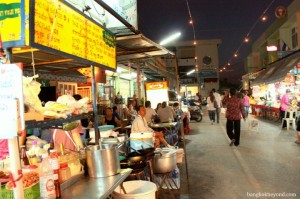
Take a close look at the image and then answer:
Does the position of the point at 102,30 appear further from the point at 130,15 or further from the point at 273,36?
the point at 273,36

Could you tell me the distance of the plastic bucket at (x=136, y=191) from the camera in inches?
144

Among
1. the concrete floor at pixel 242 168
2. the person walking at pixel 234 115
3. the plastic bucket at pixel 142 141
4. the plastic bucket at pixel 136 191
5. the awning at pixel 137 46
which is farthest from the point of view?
the person walking at pixel 234 115

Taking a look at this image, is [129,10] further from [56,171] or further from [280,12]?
[280,12]

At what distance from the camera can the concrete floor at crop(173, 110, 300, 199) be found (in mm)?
5871

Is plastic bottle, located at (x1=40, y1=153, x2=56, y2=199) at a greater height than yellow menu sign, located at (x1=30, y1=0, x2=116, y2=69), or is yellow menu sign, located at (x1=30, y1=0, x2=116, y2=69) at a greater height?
yellow menu sign, located at (x1=30, y1=0, x2=116, y2=69)

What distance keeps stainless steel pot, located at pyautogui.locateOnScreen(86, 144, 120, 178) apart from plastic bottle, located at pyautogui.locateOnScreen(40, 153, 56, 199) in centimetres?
69

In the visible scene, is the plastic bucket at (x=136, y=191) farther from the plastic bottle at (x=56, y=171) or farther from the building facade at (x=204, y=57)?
the building facade at (x=204, y=57)

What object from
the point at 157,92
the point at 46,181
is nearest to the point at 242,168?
the point at 46,181

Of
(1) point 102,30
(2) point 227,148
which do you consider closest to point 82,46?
(1) point 102,30

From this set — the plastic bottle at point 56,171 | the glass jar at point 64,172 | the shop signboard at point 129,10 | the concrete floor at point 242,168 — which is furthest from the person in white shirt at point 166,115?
the plastic bottle at point 56,171

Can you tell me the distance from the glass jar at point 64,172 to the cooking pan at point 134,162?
3.78 ft

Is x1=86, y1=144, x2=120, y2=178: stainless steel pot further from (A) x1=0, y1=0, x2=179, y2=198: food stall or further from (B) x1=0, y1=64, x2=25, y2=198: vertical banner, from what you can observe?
(B) x1=0, y1=64, x2=25, y2=198: vertical banner

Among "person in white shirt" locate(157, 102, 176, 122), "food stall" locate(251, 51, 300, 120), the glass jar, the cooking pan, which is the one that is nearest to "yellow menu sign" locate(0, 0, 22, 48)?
the glass jar

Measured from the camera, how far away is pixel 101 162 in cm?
336
